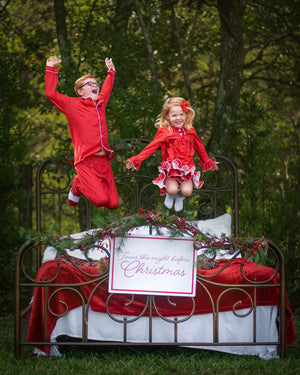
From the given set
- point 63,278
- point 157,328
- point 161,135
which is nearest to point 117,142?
point 161,135

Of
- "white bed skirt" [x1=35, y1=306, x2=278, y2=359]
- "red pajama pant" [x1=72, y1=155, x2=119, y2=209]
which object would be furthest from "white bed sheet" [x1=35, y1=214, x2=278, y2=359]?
"red pajama pant" [x1=72, y1=155, x2=119, y2=209]

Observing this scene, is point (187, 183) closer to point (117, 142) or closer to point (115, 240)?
point (115, 240)

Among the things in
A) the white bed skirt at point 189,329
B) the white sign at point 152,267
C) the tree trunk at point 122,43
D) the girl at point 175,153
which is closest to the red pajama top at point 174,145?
the girl at point 175,153

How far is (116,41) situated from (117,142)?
1.68 metres

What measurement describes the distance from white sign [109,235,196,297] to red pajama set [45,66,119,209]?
1.06 feet

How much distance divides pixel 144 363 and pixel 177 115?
1.63 metres

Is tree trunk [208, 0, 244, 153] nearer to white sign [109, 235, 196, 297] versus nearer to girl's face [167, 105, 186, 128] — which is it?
girl's face [167, 105, 186, 128]

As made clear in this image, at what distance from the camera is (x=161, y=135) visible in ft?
11.9

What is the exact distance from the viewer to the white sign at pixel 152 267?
350cm

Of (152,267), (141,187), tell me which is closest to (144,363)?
(152,267)

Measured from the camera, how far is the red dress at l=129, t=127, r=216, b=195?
11.5ft

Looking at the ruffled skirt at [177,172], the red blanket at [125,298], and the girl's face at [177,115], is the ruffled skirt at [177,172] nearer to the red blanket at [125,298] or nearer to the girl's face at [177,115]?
the girl's face at [177,115]

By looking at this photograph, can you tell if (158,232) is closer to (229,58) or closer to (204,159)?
(204,159)

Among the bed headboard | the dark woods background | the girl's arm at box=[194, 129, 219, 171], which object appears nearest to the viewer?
the girl's arm at box=[194, 129, 219, 171]
